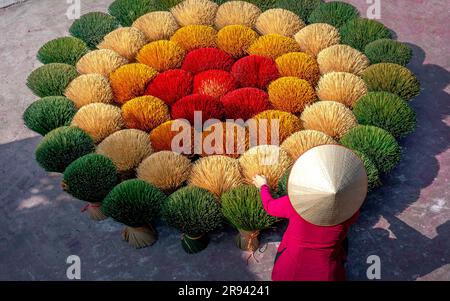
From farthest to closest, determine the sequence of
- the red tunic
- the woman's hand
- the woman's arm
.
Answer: the woman's hand → the woman's arm → the red tunic

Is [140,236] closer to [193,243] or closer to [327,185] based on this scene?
[193,243]

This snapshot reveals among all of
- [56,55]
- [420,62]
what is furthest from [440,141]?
[56,55]

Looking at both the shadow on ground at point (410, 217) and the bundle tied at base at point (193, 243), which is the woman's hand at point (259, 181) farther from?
the shadow on ground at point (410, 217)

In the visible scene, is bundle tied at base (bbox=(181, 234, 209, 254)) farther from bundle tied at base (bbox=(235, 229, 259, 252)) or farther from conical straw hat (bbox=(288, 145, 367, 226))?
conical straw hat (bbox=(288, 145, 367, 226))

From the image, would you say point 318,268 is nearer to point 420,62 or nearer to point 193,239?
point 193,239

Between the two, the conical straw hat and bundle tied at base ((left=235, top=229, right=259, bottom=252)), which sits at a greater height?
the conical straw hat

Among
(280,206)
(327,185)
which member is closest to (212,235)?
(280,206)

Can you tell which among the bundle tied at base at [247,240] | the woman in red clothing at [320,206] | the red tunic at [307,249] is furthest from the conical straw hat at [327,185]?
the bundle tied at base at [247,240]

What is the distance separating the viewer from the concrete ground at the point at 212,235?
461 centimetres

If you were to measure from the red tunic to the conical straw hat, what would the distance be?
0.14m

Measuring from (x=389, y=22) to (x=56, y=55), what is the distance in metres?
4.36

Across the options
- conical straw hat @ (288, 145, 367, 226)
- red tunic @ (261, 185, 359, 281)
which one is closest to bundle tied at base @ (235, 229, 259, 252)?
red tunic @ (261, 185, 359, 281)

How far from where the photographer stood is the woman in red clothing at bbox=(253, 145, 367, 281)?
3.36 m

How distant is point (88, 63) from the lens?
609cm
